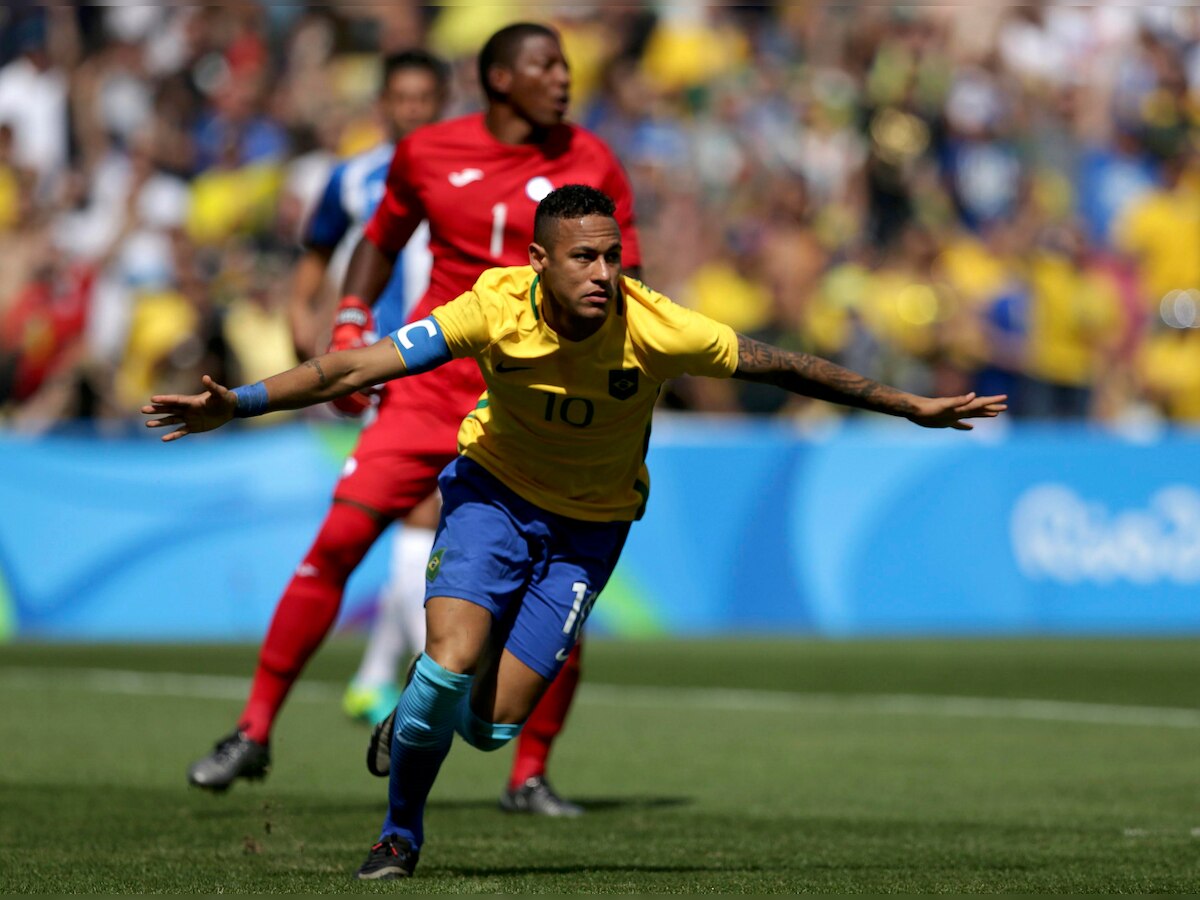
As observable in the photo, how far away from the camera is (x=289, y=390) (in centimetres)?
607

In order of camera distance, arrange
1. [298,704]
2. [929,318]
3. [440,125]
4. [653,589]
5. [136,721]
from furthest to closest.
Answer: [929,318] < [653,589] < [298,704] < [136,721] < [440,125]

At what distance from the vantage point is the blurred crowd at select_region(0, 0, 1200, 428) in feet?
58.4

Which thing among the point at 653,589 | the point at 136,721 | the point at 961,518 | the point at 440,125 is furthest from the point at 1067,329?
the point at 440,125

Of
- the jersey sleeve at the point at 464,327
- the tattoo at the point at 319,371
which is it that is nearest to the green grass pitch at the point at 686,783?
the tattoo at the point at 319,371

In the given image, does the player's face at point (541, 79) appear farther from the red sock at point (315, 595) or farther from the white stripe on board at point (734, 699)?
the white stripe on board at point (734, 699)

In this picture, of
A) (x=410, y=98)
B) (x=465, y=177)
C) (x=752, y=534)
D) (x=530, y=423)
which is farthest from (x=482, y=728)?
(x=752, y=534)

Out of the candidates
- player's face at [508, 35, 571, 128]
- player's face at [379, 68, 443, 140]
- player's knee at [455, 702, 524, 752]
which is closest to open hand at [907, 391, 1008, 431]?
player's knee at [455, 702, 524, 752]

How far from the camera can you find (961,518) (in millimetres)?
17000

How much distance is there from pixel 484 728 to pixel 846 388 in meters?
1.55

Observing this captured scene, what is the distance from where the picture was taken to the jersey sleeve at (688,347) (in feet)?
21.0

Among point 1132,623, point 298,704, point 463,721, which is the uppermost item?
point 463,721

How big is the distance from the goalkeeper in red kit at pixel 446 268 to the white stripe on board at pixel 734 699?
4.11m

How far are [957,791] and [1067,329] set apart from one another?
1094cm

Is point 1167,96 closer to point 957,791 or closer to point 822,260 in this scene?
point 822,260
